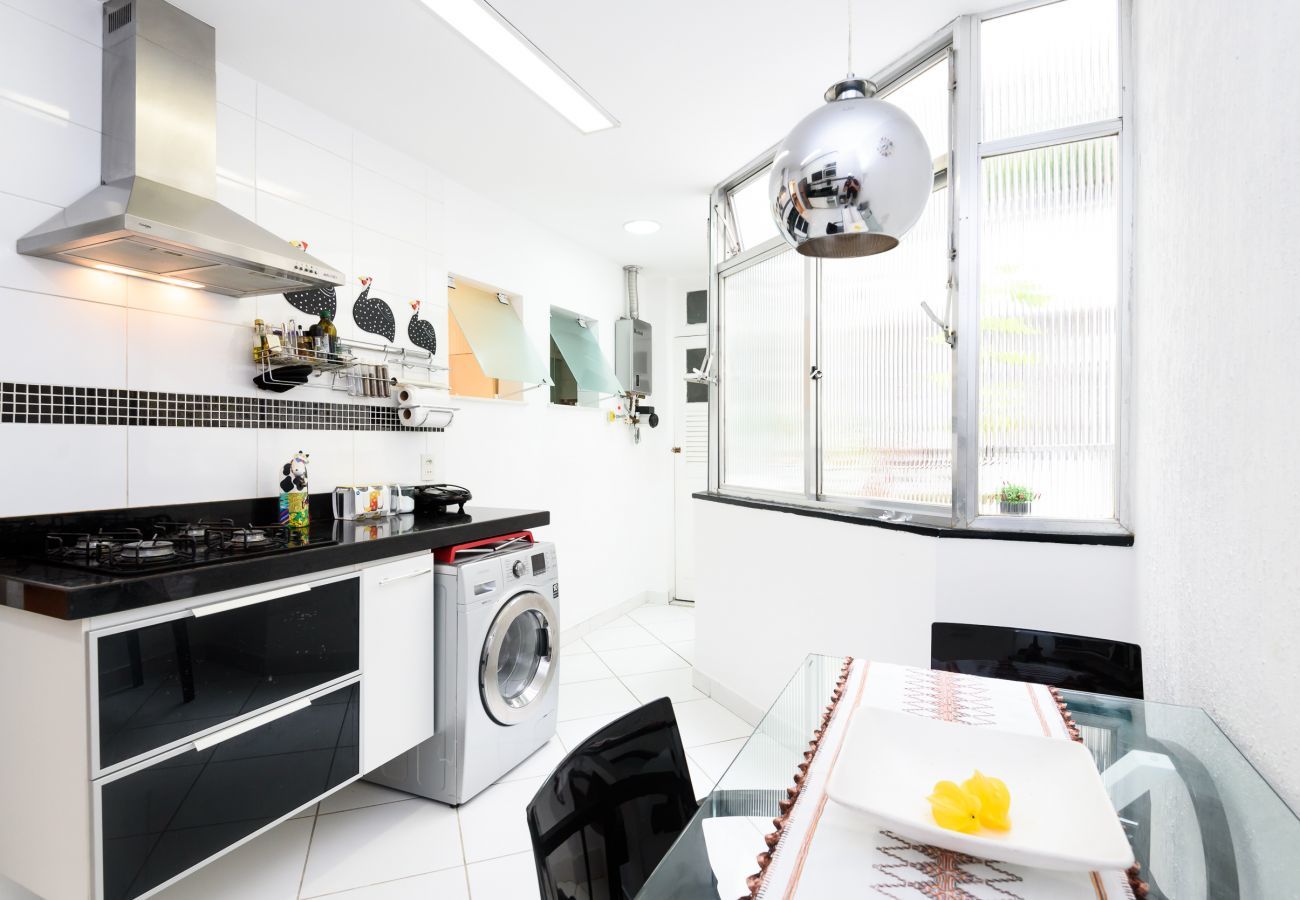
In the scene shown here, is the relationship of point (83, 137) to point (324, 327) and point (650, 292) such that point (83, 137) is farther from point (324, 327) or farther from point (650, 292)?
point (650, 292)

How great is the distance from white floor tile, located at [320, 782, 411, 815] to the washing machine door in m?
0.51

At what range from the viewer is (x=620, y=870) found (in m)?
1.09

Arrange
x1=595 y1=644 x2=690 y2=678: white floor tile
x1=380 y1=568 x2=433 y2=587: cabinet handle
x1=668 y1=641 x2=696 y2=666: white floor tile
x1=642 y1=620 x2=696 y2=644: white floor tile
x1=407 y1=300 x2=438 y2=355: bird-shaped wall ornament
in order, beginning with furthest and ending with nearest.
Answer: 1. x1=642 y1=620 x2=696 y2=644: white floor tile
2. x1=668 y1=641 x2=696 y2=666: white floor tile
3. x1=595 y1=644 x2=690 y2=678: white floor tile
4. x1=407 y1=300 x2=438 y2=355: bird-shaped wall ornament
5. x1=380 y1=568 x2=433 y2=587: cabinet handle

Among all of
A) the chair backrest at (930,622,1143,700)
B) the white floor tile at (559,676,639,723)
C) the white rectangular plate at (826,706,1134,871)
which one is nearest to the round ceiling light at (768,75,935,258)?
the white rectangular plate at (826,706,1134,871)

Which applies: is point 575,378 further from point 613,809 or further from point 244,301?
point 613,809

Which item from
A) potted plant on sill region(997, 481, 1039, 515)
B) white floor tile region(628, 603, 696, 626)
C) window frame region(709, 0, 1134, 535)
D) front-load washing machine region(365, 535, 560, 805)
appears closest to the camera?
window frame region(709, 0, 1134, 535)

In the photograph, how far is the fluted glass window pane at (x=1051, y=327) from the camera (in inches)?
82.4

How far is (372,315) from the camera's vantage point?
10.2 feet

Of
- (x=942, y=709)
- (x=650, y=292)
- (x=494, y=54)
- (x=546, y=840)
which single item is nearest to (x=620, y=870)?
(x=546, y=840)

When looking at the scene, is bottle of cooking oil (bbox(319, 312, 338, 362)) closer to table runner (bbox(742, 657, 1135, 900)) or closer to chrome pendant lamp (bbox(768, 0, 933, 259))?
chrome pendant lamp (bbox(768, 0, 933, 259))

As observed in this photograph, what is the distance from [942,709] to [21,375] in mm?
2680

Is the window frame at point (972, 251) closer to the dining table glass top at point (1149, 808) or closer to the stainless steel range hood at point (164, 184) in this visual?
the dining table glass top at point (1149, 808)

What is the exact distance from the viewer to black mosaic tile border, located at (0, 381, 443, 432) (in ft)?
6.52

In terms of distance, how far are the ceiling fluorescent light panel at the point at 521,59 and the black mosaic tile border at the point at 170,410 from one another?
161cm
